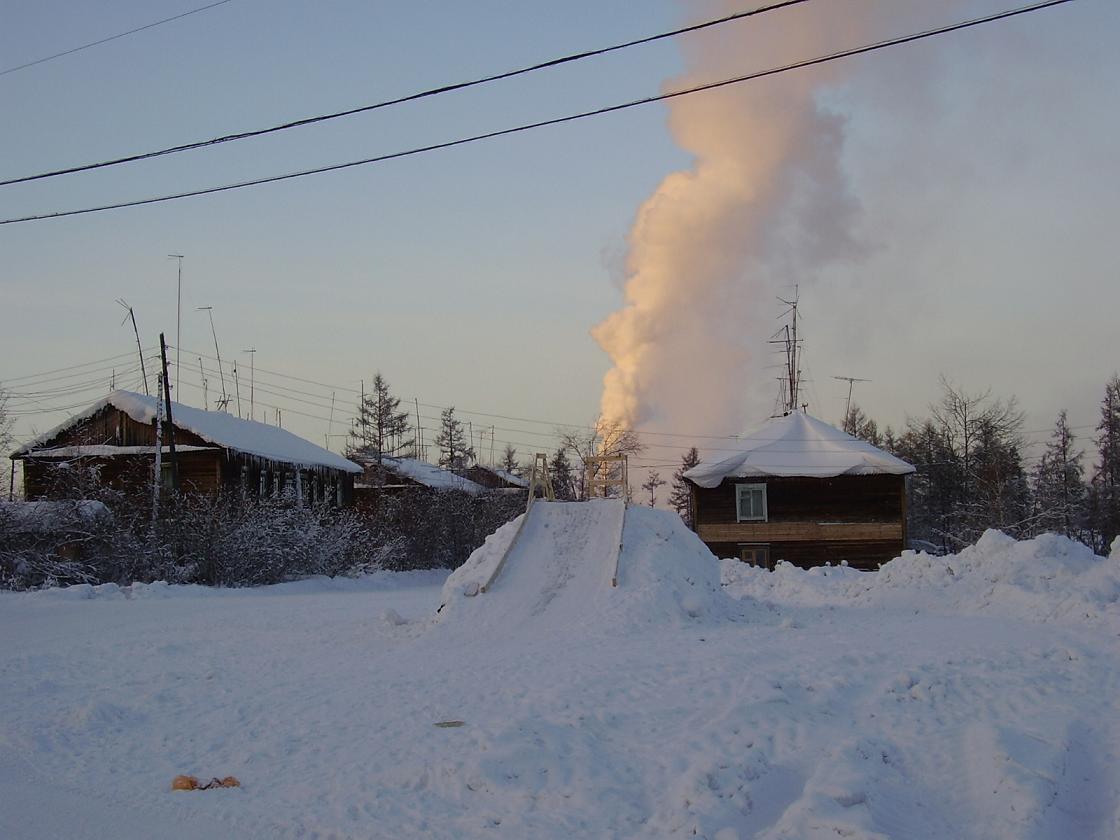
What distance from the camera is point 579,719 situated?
32.0 ft

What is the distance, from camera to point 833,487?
120 ft

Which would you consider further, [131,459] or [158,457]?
[131,459]

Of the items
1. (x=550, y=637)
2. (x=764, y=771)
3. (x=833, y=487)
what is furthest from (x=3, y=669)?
(x=833, y=487)

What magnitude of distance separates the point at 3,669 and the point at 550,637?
7367 millimetres

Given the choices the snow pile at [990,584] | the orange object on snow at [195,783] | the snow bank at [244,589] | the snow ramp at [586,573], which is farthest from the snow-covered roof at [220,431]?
the orange object on snow at [195,783]

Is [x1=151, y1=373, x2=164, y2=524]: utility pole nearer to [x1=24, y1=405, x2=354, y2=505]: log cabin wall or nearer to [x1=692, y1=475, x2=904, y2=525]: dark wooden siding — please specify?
[x1=24, y1=405, x2=354, y2=505]: log cabin wall

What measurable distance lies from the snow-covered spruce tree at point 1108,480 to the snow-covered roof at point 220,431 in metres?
40.4

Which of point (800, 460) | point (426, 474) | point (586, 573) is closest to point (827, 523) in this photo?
point (800, 460)

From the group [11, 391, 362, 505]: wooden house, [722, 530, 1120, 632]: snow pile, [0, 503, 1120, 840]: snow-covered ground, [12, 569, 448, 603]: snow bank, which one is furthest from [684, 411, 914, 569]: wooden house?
[0, 503, 1120, 840]: snow-covered ground

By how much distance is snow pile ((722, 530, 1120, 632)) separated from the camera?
17716 mm

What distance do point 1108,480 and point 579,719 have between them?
198 feet

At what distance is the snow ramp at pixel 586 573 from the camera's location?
16.8 meters

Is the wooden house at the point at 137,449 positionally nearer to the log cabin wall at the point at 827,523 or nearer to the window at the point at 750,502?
the window at the point at 750,502

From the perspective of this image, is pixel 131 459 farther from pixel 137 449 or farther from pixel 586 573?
→ pixel 586 573
